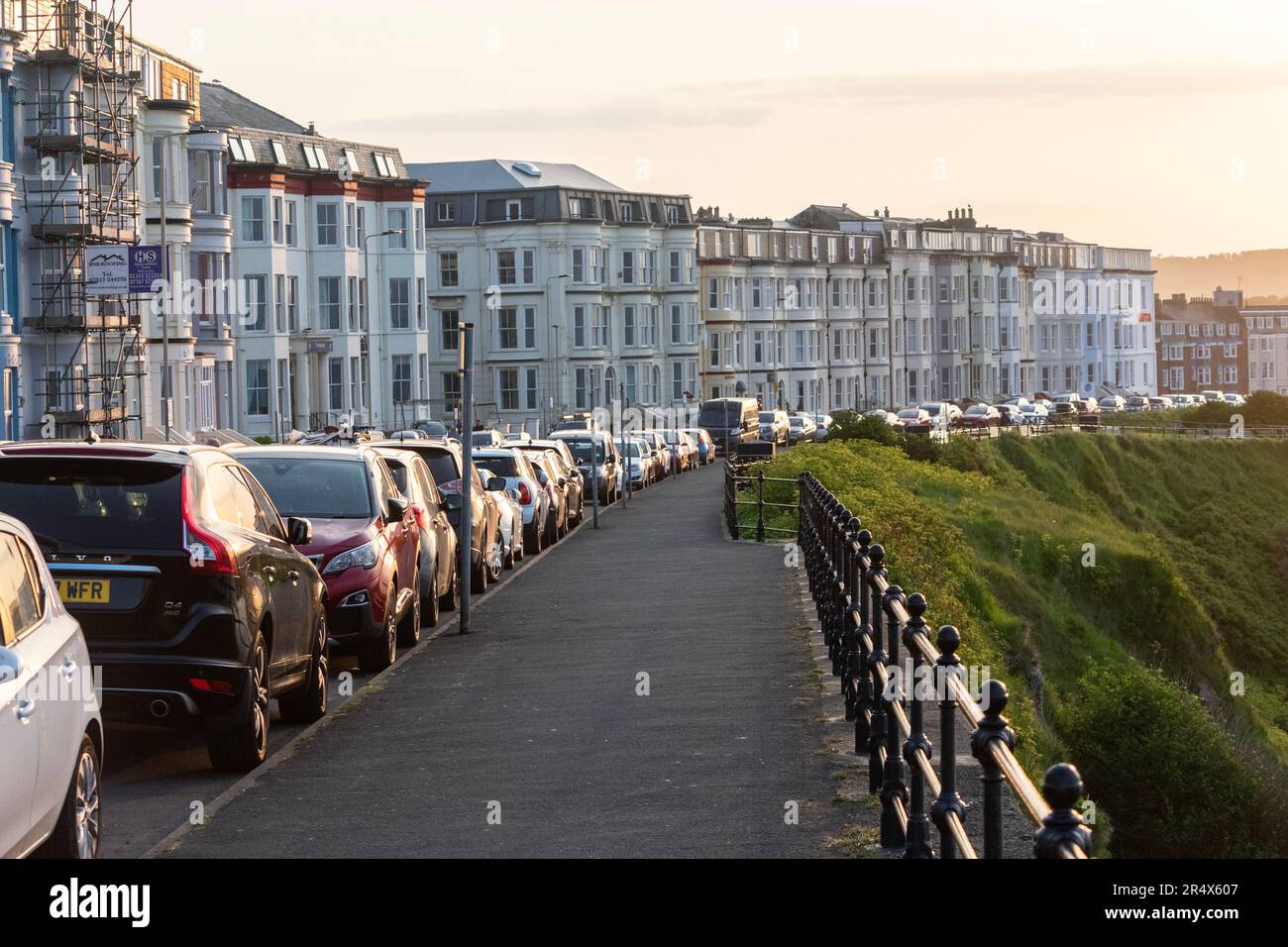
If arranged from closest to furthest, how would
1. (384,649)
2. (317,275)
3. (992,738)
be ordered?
(992,738) → (384,649) → (317,275)

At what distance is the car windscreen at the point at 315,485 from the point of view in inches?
612

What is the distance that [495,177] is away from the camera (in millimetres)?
102125

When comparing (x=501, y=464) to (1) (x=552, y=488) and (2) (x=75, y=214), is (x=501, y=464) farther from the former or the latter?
Result: (2) (x=75, y=214)

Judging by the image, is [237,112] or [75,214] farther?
[237,112]

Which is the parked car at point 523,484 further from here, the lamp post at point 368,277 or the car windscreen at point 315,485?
the lamp post at point 368,277

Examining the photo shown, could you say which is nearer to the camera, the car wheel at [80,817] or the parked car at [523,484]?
the car wheel at [80,817]

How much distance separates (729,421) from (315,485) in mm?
61406

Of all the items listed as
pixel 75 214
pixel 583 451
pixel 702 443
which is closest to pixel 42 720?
pixel 583 451

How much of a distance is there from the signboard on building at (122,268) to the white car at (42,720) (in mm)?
37169

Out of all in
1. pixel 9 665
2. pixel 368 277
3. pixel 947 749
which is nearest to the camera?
pixel 947 749

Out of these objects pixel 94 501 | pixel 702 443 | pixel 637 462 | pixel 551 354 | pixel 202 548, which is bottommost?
pixel 637 462

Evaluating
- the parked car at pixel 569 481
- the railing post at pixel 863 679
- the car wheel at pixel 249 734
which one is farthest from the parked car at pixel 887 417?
the car wheel at pixel 249 734
